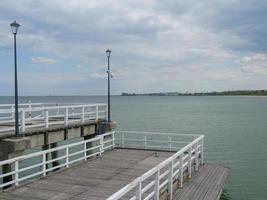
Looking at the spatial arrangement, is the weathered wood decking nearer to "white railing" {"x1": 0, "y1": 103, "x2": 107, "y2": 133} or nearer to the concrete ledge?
the concrete ledge

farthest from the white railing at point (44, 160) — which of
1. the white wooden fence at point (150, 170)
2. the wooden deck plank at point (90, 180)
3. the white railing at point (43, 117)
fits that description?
the white railing at point (43, 117)

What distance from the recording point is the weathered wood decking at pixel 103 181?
35.4 ft

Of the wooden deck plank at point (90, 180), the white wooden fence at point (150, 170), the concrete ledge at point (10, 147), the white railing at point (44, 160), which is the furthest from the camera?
the concrete ledge at point (10, 147)

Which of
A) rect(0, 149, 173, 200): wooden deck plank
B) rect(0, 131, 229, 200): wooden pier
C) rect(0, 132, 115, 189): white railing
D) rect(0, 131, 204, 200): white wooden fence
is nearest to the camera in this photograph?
rect(0, 131, 204, 200): white wooden fence

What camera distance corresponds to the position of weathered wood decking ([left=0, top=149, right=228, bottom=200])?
10.8 metres

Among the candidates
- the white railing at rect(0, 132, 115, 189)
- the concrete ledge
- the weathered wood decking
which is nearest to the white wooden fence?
the white railing at rect(0, 132, 115, 189)

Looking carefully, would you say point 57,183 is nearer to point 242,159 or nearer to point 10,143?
point 10,143

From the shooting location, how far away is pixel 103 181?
40.7ft

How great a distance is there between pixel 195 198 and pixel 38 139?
8293 mm

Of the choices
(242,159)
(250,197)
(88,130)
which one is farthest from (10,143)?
(242,159)

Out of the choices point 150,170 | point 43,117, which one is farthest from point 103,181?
point 43,117

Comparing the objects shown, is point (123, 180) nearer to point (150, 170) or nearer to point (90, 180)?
point (90, 180)

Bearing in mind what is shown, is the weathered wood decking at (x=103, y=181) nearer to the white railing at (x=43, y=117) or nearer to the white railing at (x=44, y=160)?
the white railing at (x=44, y=160)

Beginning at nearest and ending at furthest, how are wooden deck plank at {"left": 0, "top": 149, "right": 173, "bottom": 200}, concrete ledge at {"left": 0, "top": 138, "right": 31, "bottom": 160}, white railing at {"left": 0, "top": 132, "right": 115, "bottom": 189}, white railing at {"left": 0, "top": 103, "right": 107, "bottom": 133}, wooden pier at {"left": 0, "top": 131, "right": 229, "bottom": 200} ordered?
wooden pier at {"left": 0, "top": 131, "right": 229, "bottom": 200} → wooden deck plank at {"left": 0, "top": 149, "right": 173, "bottom": 200} → white railing at {"left": 0, "top": 132, "right": 115, "bottom": 189} → concrete ledge at {"left": 0, "top": 138, "right": 31, "bottom": 160} → white railing at {"left": 0, "top": 103, "right": 107, "bottom": 133}
